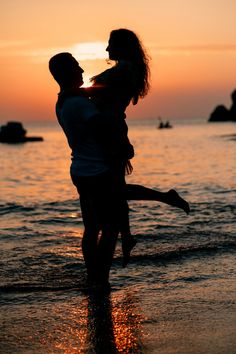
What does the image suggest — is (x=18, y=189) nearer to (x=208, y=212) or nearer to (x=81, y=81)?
(x=208, y=212)

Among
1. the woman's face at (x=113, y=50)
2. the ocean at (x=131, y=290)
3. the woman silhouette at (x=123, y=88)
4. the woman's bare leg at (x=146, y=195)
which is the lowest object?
the ocean at (x=131, y=290)

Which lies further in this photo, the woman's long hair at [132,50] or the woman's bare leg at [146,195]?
the woman's bare leg at [146,195]

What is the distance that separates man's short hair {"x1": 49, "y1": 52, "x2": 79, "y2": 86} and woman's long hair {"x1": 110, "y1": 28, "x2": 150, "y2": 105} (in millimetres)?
388

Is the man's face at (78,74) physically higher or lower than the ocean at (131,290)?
higher

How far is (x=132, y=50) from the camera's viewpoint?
14.7 feet

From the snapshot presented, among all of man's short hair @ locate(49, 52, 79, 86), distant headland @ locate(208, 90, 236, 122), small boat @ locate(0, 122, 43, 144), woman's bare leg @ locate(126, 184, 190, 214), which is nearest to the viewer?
man's short hair @ locate(49, 52, 79, 86)

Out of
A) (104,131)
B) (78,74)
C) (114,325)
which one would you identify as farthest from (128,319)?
(78,74)

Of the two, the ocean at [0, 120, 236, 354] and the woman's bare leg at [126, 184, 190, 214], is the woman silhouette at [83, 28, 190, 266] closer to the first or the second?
the woman's bare leg at [126, 184, 190, 214]

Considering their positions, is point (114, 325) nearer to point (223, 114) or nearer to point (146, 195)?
point (146, 195)

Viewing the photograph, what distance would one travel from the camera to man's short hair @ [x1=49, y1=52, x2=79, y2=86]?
444 centimetres

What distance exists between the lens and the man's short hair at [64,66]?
444 cm

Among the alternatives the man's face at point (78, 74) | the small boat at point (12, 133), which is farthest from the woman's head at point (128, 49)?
the small boat at point (12, 133)

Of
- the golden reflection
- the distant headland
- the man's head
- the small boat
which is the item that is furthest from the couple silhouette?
the distant headland

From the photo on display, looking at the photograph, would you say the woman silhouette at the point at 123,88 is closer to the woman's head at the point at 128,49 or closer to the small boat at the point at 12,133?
the woman's head at the point at 128,49
